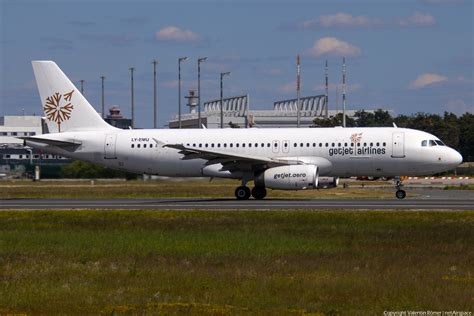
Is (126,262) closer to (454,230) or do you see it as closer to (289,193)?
(454,230)

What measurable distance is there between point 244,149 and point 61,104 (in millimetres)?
10271

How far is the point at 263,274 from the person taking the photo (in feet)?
63.1

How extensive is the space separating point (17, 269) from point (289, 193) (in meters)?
36.8

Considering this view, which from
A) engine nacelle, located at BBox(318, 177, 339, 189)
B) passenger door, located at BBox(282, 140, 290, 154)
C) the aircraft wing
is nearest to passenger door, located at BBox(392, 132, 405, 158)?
engine nacelle, located at BBox(318, 177, 339, 189)

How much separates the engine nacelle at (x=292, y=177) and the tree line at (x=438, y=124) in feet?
246

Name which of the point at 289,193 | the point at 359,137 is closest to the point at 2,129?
the point at 289,193

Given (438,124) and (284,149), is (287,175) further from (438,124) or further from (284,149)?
(438,124)

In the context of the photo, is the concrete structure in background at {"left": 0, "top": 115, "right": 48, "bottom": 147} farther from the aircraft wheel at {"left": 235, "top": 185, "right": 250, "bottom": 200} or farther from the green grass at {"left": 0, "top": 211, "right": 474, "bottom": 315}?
the green grass at {"left": 0, "top": 211, "right": 474, "bottom": 315}

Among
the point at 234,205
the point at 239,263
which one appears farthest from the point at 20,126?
the point at 239,263

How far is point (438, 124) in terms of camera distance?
4988 inches

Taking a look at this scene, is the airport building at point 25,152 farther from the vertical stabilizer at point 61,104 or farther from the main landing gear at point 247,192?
the main landing gear at point 247,192

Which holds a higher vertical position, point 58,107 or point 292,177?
point 58,107

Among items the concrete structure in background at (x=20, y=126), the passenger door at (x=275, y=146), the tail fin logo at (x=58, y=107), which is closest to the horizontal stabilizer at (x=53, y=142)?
the tail fin logo at (x=58, y=107)

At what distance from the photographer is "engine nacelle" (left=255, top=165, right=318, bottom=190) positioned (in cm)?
4347
